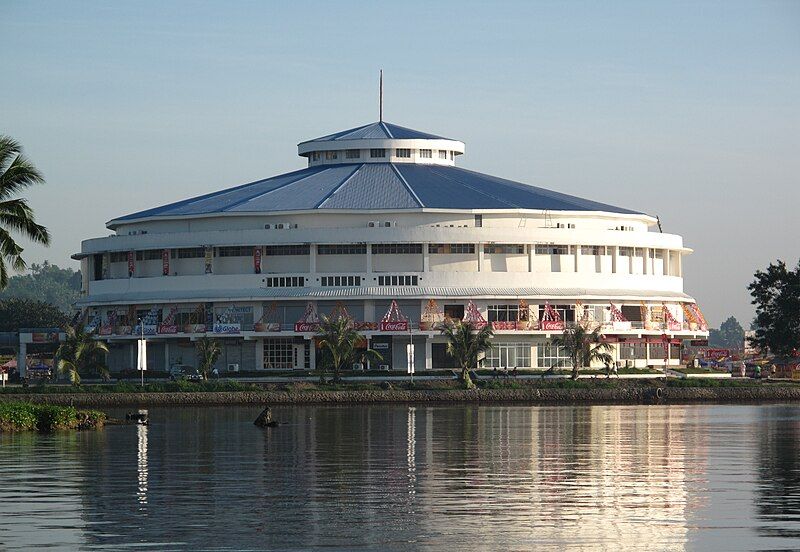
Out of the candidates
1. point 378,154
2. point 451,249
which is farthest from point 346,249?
point 378,154

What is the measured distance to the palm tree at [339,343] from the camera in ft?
346

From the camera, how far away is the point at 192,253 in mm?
123188

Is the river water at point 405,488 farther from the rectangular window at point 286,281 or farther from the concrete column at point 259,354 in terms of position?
the rectangular window at point 286,281

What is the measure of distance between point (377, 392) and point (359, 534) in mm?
66849

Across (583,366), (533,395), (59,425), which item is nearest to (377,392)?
(533,395)

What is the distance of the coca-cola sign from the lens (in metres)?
116

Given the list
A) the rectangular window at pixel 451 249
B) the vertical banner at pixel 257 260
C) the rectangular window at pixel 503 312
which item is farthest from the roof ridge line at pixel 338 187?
the rectangular window at pixel 503 312

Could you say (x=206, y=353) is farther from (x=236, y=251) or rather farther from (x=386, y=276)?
(x=386, y=276)

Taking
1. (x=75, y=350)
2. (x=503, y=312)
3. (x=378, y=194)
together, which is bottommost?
(x=75, y=350)

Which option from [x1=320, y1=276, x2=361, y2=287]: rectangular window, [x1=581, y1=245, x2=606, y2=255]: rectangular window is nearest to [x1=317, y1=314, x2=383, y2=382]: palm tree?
[x1=320, y1=276, x2=361, y2=287]: rectangular window

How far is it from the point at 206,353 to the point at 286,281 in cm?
1351

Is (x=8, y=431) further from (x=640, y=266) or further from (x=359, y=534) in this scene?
(x=640, y=266)

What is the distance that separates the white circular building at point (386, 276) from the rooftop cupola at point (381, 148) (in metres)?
7.19

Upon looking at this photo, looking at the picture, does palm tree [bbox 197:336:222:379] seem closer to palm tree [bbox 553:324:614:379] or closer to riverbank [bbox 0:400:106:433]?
palm tree [bbox 553:324:614:379]
